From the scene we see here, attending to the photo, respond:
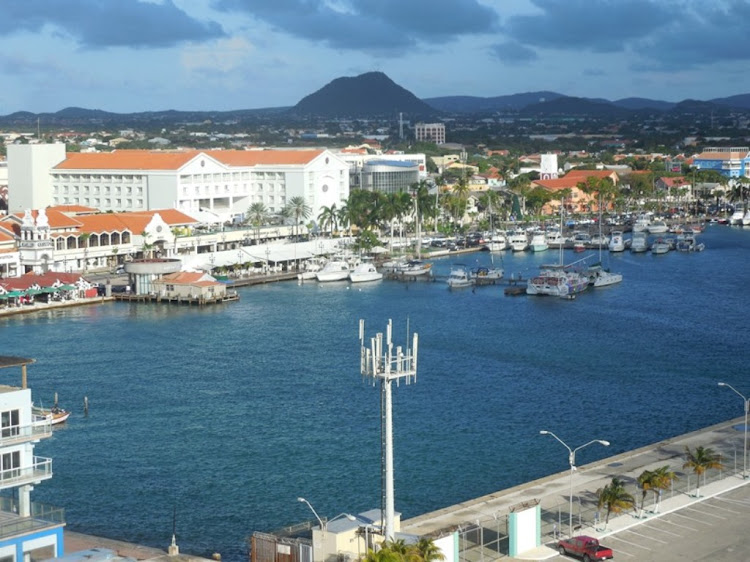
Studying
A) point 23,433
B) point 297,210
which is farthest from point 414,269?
point 23,433

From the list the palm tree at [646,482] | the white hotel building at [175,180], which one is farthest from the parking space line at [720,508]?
the white hotel building at [175,180]

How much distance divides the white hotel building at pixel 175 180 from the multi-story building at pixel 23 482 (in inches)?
1891

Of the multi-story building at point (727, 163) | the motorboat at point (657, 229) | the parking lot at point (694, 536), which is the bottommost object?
the parking lot at point (694, 536)

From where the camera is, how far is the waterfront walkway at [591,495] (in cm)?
2030

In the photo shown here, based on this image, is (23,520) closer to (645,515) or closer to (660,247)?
(645,515)

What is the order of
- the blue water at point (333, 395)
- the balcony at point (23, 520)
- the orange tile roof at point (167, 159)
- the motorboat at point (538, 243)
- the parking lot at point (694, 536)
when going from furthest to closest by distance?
the motorboat at point (538, 243), the orange tile roof at point (167, 159), the blue water at point (333, 395), the parking lot at point (694, 536), the balcony at point (23, 520)

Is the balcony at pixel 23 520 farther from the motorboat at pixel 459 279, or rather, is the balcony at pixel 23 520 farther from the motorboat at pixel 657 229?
the motorboat at pixel 657 229

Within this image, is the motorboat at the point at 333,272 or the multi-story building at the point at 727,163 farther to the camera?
the multi-story building at the point at 727,163

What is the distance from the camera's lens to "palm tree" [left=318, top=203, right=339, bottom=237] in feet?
221

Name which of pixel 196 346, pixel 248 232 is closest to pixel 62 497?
pixel 196 346

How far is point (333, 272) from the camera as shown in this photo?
5531 cm

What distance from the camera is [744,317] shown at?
45.0 metres

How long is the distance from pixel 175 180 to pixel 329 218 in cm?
780

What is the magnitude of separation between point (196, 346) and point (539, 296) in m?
16.1
